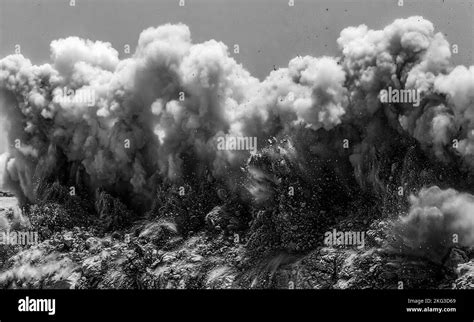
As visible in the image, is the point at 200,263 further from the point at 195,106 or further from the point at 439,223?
the point at 439,223

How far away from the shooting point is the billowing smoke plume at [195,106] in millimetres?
24656

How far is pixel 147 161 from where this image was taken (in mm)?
30062

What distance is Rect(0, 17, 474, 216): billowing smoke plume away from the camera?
24656mm

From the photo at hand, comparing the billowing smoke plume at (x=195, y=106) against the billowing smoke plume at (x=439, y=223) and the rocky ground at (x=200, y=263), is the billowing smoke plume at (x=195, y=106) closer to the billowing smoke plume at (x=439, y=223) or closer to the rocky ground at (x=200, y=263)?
the billowing smoke plume at (x=439, y=223)

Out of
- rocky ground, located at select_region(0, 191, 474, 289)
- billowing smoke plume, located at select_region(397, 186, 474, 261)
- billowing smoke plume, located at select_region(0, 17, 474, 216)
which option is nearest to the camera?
billowing smoke plume, located at select_region(397, 186, 474, 261)

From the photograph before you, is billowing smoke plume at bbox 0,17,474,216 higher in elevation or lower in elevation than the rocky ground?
higher

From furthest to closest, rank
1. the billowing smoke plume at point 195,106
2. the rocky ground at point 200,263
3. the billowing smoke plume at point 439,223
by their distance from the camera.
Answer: the billowing smoke plume at point 195,106 → the rocky ground at point 200,263 → the billowing smoke plume at point 439,223

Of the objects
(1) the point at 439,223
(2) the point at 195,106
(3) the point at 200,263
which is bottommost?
(3) the point at 200,263

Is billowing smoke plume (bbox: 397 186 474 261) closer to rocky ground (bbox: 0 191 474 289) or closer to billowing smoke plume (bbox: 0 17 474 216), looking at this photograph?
rocky ground (bbox: 0 191 474 289)

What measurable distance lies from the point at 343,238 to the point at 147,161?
8.28m

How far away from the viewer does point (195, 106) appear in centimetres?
2853

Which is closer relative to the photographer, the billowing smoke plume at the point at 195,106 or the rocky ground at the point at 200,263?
the rocky ground at the point at 200,263

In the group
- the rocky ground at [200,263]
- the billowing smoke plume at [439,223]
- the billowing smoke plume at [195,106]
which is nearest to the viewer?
the billowing smoke plume at [439,223]

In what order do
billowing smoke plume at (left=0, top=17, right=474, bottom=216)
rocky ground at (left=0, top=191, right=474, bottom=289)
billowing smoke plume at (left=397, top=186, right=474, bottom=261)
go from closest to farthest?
billowing smoke plume at (left=397, top=186, right=474, bottom=261) < rocky ground at (left=0, top=191, right=474, bottom=289) < billowing smoke plume at (left=0, top=17, right=474, bottom=216)
